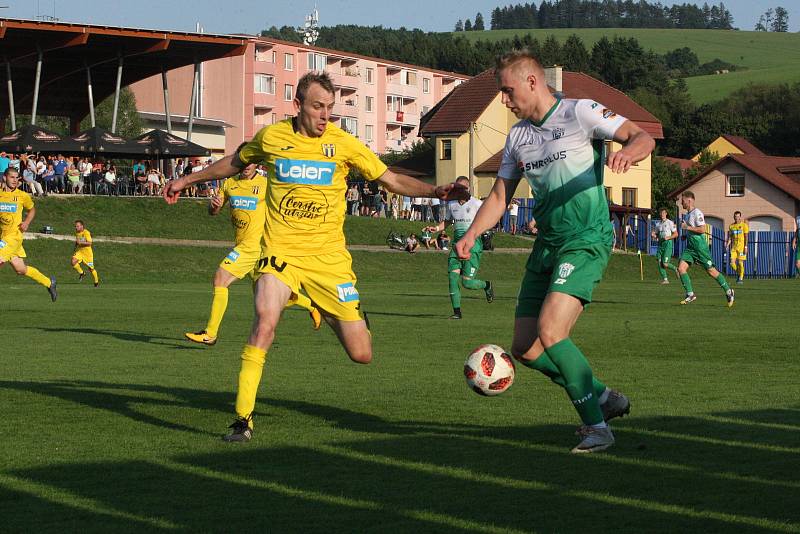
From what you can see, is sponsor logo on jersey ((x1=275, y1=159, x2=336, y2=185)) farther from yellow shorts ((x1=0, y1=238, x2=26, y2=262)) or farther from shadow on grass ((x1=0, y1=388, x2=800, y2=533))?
yellow shorts ((x1=0, y1=238, x2=26, y2=262))

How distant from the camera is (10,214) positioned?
22750 mm

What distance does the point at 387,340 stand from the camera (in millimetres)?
15953

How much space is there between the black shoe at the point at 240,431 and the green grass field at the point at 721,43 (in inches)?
6023

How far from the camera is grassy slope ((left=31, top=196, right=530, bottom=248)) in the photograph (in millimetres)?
44531

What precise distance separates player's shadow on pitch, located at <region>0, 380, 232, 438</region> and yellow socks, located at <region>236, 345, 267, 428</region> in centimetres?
63

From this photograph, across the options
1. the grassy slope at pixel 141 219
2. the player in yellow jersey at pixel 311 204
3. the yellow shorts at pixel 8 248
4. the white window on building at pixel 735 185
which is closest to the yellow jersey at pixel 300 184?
the player in yellow jersey at pixel 311 204

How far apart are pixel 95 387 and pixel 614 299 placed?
59.4 feet

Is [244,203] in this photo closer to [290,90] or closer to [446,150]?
[446,150]

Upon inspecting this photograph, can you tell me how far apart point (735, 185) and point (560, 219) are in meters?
74.2

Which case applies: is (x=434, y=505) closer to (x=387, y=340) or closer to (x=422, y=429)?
(x=422, y=429)

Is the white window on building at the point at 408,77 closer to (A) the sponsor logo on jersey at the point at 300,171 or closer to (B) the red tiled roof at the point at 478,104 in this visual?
(B) the red tiled roof at the point at 478,104

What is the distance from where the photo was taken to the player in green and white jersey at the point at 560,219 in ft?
24.7

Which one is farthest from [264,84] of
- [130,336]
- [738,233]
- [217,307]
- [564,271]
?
[564,271]

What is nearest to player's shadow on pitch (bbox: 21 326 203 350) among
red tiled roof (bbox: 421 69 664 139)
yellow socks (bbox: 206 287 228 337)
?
yellow socks (bbox: 206 287 228 337)
